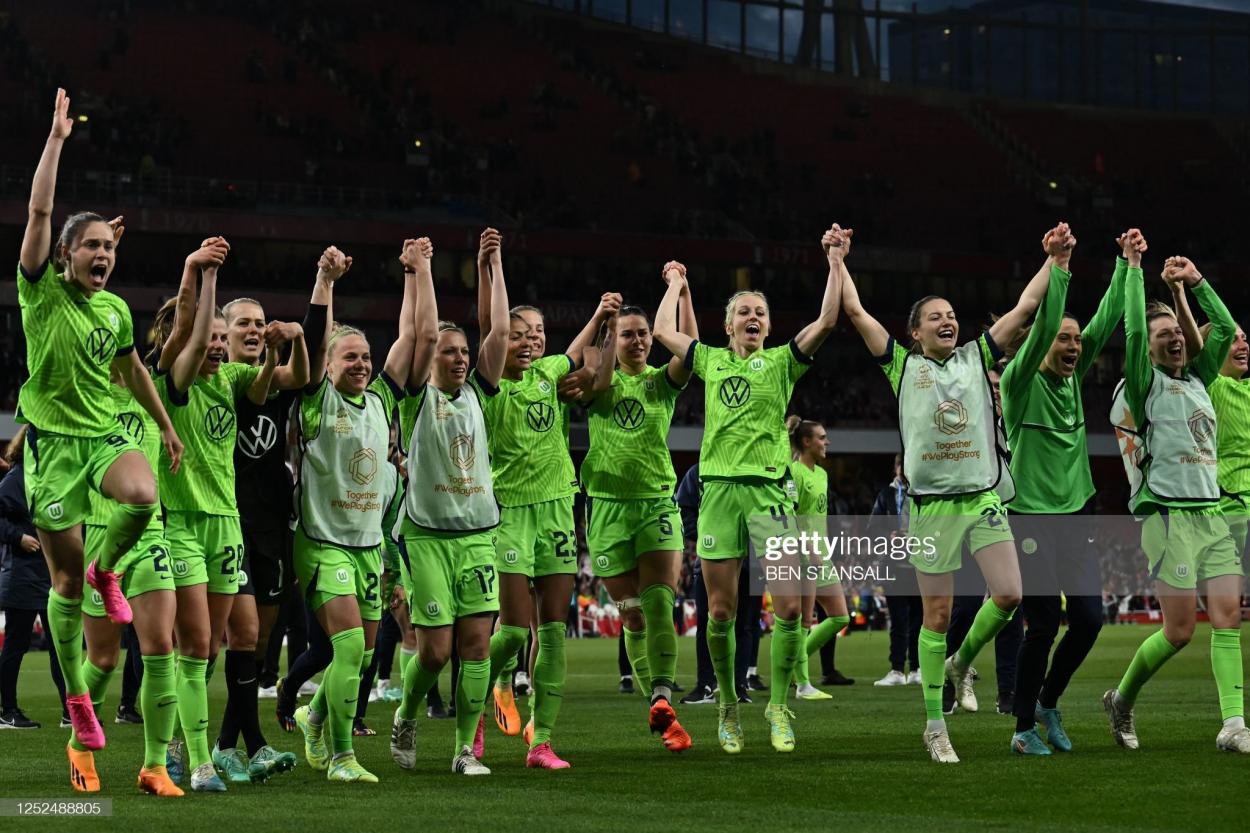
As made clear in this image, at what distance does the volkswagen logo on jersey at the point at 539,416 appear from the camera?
9.73 m

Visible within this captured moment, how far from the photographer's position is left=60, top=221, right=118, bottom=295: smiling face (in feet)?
25.4

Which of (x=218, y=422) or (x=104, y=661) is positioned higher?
(x=218, y=422)

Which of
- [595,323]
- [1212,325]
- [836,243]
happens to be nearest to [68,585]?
[595,323]

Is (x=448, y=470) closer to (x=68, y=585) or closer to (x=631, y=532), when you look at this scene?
(x=631, y=532)

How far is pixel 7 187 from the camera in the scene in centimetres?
4034

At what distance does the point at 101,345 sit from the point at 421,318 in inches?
64.4

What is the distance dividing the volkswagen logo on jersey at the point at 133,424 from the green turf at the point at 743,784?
182cm

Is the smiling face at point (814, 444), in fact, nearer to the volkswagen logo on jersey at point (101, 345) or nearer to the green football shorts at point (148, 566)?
the green football shorts at point (148, 566)

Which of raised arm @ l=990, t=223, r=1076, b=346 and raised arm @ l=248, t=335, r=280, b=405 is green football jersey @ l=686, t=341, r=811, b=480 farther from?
raised arm @ l=248, t=335, r=280, b=405

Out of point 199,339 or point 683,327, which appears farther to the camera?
point 683,327

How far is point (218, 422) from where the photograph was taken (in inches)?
327

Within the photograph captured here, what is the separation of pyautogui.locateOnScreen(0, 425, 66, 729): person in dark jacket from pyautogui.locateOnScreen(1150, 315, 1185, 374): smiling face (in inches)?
337

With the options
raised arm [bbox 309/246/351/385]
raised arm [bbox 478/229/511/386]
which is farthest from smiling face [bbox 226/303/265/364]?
raised arm [bbox 478/229/511/386]
